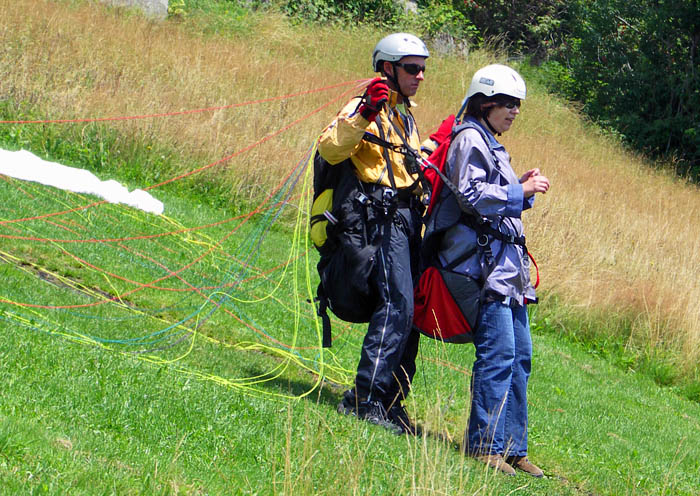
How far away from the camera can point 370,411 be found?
483 cm

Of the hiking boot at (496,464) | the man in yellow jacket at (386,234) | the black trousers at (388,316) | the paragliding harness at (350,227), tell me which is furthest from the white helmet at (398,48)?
the hiking boot at (496,464)

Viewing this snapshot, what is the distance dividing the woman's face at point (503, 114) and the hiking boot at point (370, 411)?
1.68 metres

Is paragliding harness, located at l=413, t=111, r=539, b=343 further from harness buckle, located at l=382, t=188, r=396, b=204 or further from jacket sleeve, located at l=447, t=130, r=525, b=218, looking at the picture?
harness buckle, located at l=382, t=188, r=396, b=204

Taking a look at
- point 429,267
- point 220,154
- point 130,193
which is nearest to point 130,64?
point 220,154

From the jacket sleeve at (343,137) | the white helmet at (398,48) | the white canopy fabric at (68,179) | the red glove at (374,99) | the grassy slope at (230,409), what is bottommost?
the white canopy fabric at (68,179)

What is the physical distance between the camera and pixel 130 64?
Answer: 1288 centimetres

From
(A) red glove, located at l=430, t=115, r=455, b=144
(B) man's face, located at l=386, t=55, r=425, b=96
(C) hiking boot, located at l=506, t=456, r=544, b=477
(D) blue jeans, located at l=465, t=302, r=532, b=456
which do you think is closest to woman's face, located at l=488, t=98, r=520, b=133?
(A) red glove, located at l=430, t=115, r=455, b=144

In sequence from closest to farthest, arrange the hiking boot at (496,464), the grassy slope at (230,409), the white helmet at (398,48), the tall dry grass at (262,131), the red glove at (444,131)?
the grassy slope at (230,409), the hiking boot at (496,464), the white helmet at (398,48), the red glove at (444,131), the tall dry grass at (262,131)

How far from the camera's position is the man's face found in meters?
4.91

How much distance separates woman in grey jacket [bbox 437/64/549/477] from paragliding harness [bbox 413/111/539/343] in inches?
0.5

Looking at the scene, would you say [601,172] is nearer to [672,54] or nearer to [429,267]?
[672,54]

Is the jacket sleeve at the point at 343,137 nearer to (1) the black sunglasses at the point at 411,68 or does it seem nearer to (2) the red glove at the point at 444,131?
(1) the black sunglasses at the point at 411,68

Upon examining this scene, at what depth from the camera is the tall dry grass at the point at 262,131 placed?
10250 millimetres

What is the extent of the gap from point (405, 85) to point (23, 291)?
2968 mm
